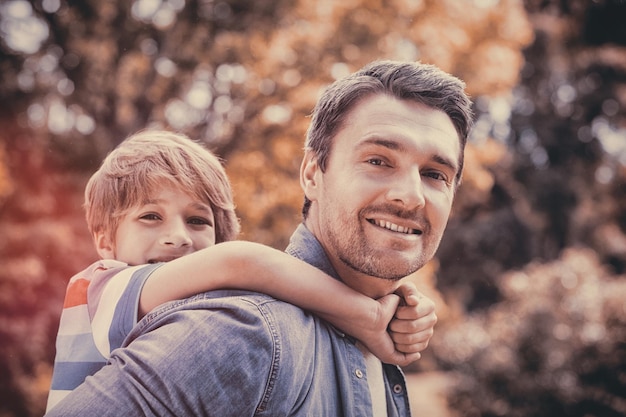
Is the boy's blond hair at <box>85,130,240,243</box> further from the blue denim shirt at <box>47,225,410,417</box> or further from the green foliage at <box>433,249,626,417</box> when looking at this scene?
the green foliage at <box>433,249,626,417</box>

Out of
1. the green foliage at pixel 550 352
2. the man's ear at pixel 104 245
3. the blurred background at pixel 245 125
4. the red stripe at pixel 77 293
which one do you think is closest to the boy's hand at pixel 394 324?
the red stripe at pixel 77 293

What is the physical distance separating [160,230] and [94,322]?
44cm

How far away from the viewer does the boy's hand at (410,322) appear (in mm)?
1764

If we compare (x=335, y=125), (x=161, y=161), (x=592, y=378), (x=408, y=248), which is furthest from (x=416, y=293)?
(x=592, y=378)

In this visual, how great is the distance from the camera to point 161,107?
26.0ft

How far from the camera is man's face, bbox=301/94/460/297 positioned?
1.67 m

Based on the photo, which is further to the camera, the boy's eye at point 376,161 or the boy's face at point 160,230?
the boy's face at point 160,230

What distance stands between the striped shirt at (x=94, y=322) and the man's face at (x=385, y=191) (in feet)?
1.76

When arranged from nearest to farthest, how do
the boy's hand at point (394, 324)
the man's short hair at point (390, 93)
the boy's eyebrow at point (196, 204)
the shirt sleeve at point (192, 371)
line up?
1. the shirt sleeve at point (192, 371)
2. the boy's hand at point (394, 324)
3. the man's short hair at point (390, 93)
4. the boy's eyebrow at point (196, 204)

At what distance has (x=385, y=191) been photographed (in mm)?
1679

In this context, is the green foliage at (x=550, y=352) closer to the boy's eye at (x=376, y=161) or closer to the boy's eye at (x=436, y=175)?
the boy's eye at (x=436, y=175)

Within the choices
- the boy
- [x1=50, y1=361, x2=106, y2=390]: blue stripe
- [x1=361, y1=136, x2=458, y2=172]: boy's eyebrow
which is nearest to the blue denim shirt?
the boy

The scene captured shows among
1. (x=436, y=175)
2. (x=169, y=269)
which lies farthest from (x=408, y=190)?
(x=169, y=269)

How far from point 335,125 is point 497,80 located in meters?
7.77
